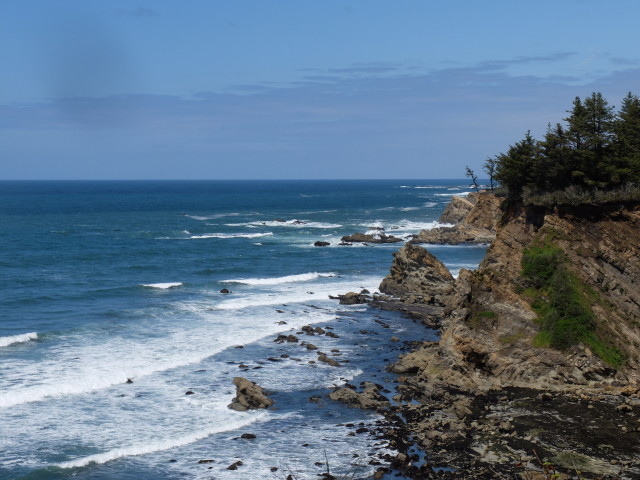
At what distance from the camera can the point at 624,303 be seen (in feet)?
111

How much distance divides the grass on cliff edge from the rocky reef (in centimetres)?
5

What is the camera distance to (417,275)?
184ft

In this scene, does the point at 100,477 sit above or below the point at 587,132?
below

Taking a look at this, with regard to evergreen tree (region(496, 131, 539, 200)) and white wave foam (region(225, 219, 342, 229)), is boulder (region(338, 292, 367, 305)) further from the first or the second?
white wave foam (region(225, 219, 342, 229))

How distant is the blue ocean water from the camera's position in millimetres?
25969

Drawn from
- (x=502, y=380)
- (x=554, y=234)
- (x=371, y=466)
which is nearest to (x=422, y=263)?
(x=554, y=234)

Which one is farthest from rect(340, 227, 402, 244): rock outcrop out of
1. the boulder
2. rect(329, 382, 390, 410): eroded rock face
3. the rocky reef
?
rect(329, 382, 390, 410): eroded rock face

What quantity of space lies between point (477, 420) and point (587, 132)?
17.8 metres

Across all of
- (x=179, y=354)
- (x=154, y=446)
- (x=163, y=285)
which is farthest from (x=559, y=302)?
(x=163, y=285)

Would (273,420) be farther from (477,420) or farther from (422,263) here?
(422,263)

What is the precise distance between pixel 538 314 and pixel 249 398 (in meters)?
14.2

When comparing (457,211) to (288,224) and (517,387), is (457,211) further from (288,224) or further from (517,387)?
(517,387)

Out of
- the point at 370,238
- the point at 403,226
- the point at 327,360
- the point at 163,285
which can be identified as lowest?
the point at 327,360

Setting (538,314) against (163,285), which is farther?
(163,285)
